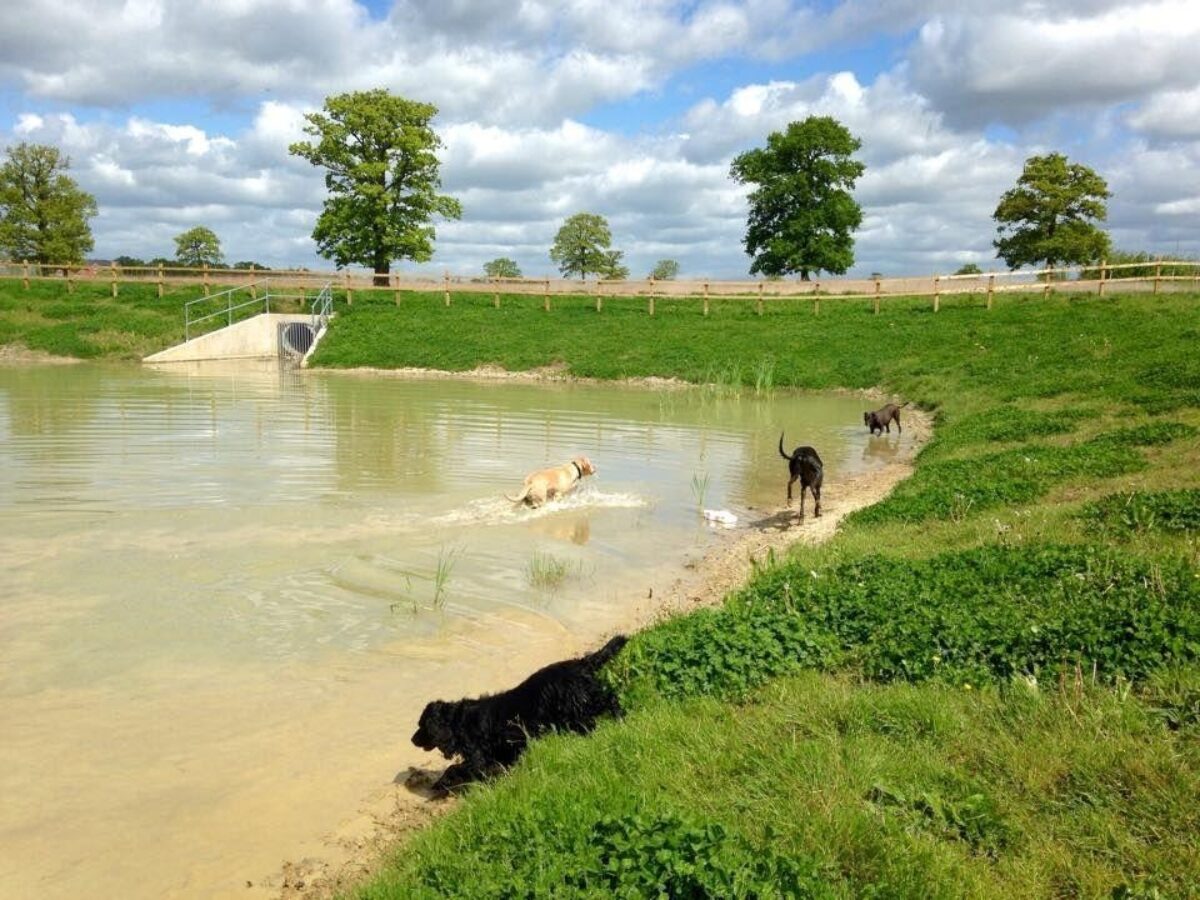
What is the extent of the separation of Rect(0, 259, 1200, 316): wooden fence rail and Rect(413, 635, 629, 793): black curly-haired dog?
33.9 m

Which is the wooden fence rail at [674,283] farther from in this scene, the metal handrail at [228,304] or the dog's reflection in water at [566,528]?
the dog's reflection in water at [566,528]

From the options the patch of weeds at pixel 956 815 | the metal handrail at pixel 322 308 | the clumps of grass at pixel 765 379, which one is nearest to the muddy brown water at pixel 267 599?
the patch of weeds at pixel 956 815

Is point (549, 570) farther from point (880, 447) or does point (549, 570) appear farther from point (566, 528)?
point (880, 447)

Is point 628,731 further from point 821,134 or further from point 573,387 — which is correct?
point 821,134

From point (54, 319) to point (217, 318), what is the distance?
7.51 m

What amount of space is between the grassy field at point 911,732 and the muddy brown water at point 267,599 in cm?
159

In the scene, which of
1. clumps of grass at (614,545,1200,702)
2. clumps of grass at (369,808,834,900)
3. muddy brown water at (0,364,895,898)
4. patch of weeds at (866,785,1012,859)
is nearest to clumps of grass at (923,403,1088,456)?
muddy brown water at (0,364,895,898)

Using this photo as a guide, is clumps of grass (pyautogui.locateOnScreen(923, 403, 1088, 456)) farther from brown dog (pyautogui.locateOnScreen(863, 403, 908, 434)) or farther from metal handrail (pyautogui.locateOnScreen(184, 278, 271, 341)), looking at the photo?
metal handrail (pyautogui.locateOnScreen(184, 278, 271, 341))

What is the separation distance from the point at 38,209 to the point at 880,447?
57.6 m

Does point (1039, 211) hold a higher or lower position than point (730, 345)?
higher

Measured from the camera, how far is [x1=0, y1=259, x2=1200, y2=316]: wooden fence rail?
34.2 m

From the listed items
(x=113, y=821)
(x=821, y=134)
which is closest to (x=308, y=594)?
(x=113, y=821)

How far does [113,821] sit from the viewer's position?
472cm

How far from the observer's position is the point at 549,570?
906 centimetres
